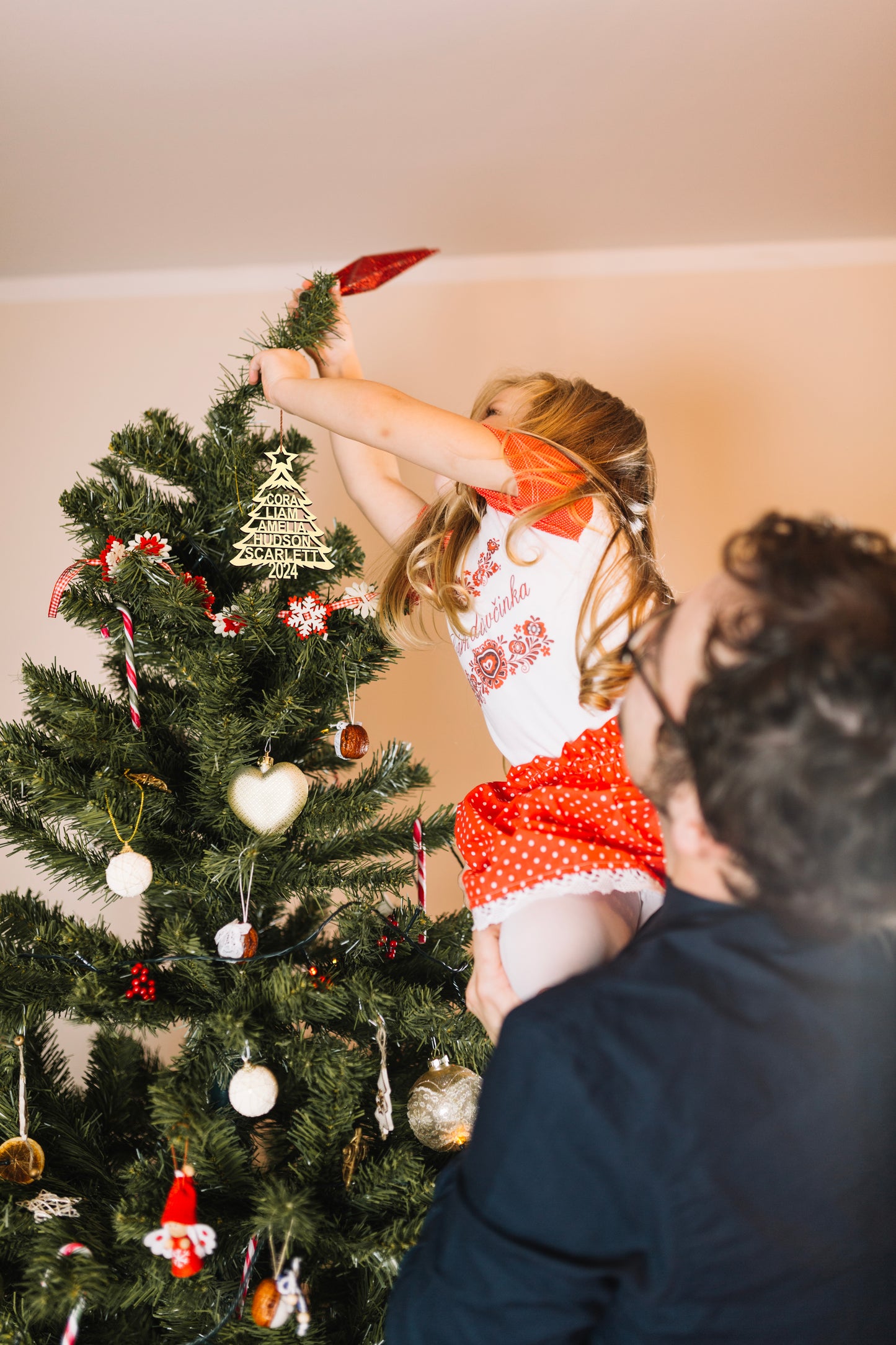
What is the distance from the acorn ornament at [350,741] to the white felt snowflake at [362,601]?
12 cm

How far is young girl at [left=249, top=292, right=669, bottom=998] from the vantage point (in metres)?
0.80

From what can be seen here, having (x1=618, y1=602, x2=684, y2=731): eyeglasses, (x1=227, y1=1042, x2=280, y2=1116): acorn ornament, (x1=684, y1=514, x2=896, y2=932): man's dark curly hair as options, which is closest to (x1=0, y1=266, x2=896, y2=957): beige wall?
(x1=227, y1=1042, x2=280, y2=1116): acorn ornament

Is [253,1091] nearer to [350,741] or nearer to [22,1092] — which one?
[22,1092]

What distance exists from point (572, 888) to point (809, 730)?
0.36 meters

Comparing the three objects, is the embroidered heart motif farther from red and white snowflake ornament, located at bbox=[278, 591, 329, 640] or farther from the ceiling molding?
the ceiling molding

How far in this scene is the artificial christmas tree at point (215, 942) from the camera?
809 millimetres

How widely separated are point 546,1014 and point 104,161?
1.50m

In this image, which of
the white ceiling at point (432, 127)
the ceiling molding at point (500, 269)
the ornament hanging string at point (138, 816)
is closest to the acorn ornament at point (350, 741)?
the ornament hanging string at point (138, 816)

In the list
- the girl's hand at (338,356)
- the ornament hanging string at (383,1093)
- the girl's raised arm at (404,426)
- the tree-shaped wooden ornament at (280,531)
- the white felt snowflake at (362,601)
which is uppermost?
the girl's hand at (338,356)

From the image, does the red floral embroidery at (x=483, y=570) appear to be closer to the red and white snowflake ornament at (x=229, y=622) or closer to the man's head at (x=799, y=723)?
the red and white snowflake ornament at (x=229, y=622)

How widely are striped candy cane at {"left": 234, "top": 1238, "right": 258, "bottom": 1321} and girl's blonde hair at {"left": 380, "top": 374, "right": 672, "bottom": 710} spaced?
1.94 ft

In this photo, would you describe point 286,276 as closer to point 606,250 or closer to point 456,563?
point 606,250

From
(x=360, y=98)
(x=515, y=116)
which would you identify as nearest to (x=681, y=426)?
(x=515, y=116)

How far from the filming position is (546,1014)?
53cm
